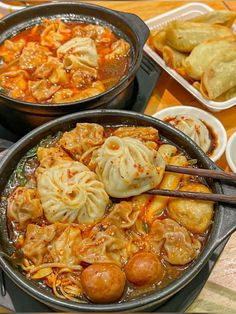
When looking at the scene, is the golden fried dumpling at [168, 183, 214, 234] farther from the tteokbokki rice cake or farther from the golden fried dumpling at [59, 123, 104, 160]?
the golden fried dumpling at [59, 123, 104, 160]

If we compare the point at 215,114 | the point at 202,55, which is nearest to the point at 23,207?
the point at 215,114

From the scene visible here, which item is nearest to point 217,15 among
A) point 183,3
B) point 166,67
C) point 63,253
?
point 183,3

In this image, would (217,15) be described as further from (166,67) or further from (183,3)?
(166,67)

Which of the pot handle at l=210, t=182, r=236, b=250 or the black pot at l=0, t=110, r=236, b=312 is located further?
the pot handle at l=210, t=182, r=236, b=250

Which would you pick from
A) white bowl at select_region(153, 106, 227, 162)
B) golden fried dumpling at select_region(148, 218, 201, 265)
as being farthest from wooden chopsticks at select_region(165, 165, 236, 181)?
white bowl at select_region(153, 106, 227, 162)

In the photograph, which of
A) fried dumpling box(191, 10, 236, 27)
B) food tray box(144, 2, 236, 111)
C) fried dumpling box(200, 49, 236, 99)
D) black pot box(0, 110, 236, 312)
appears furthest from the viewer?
fried dumpling box(191, 10, 236, 27)

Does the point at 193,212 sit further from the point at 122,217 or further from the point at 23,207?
the point at 23,207
